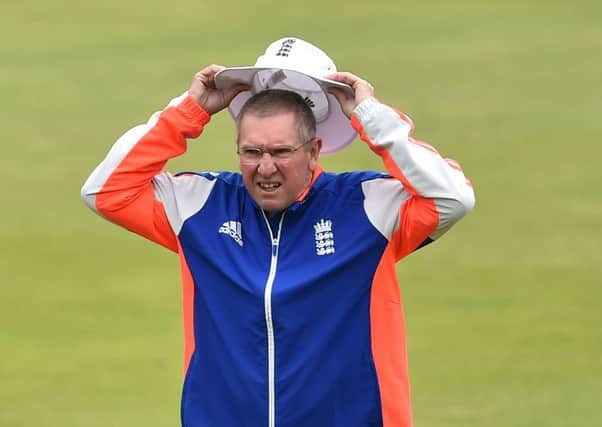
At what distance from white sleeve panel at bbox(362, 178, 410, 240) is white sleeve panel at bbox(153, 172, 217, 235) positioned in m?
0.59

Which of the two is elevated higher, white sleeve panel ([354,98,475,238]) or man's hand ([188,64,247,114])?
man's hand ([188,64,247,114])

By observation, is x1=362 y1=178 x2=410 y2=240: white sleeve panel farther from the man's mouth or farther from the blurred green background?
the blurred green background

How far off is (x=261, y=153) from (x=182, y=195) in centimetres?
41

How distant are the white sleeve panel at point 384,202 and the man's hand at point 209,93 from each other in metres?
0.65

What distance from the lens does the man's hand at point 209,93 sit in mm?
6012

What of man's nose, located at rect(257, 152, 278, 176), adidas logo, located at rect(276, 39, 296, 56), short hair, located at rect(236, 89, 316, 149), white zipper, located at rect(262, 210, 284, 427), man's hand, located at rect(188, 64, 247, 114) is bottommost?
white zipper, located at rect(262, 210, 284, 427)

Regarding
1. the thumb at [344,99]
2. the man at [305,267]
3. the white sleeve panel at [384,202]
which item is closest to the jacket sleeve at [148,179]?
the man at [305,267]

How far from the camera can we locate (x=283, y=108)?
5.72m

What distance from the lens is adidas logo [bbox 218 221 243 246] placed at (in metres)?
5.76

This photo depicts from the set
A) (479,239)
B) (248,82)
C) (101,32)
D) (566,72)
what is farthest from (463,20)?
(248,82)

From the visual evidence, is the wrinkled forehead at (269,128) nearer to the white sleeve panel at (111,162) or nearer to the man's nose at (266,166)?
the man's nose at (266,166)

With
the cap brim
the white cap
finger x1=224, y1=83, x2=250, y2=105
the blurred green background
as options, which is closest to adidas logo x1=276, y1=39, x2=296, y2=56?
the white cap

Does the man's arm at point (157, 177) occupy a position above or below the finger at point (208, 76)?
below

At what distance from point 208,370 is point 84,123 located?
800 centimetres
